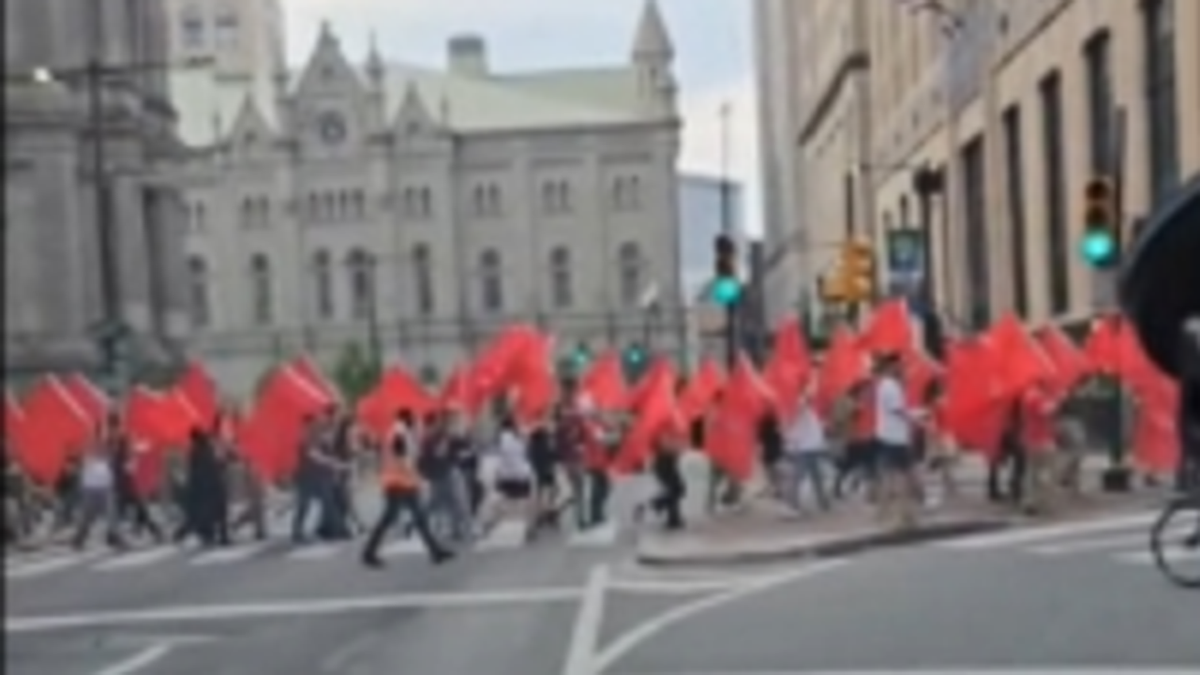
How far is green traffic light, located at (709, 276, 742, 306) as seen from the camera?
29.3m

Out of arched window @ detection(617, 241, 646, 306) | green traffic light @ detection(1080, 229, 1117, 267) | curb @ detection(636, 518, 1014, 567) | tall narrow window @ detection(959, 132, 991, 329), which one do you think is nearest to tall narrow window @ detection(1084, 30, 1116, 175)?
tall narrow window @ detection(959, 132, 991, 329)

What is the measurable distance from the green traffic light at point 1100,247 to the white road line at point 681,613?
3.53m

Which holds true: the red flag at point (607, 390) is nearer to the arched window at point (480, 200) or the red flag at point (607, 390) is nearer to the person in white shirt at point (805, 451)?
the person in white shirt at point (805, 451)

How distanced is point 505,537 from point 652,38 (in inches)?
938

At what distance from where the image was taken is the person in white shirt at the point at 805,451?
30859mm

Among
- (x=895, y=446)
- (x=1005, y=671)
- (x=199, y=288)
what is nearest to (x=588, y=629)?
(x=1005, y=671)

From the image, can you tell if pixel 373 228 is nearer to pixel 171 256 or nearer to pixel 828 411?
pixel 171 256

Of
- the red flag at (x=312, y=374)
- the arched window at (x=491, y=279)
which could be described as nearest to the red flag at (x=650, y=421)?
the red flag at (x=312, y=374)

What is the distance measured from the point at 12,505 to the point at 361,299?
5875mm

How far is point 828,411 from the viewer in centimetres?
3406

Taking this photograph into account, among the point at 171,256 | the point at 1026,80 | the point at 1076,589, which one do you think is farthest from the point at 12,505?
the point at 1026,80

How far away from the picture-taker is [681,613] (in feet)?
61.7

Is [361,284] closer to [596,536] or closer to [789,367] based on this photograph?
[596,536]

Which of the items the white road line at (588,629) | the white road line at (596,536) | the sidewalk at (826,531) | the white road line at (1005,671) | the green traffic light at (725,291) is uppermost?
the green traffic light at (725,291)
